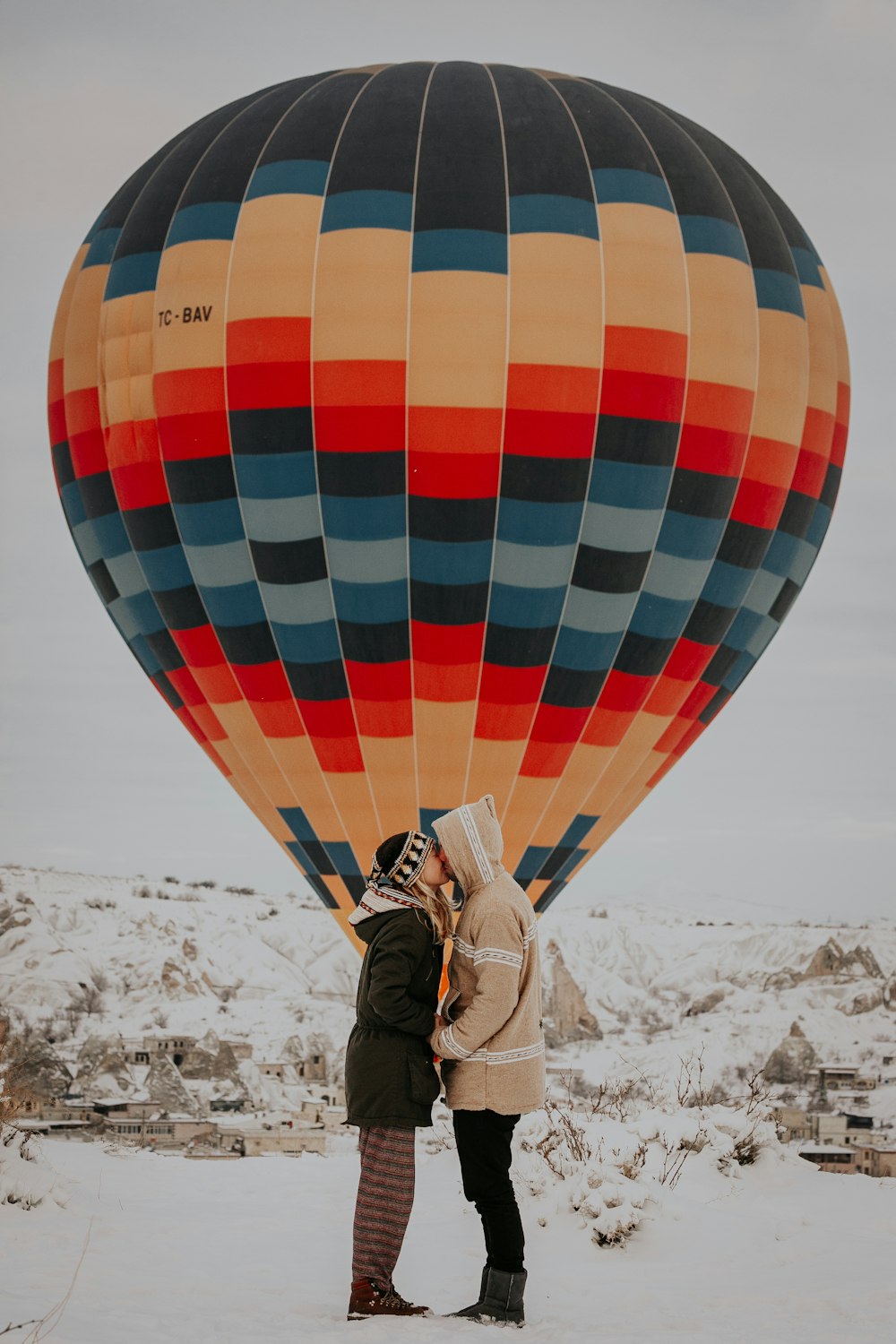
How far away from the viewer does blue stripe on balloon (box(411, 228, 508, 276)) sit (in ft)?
24.6

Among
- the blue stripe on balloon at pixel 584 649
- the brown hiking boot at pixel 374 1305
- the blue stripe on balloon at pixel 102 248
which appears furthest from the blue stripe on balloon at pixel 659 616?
the brown hiking boot at pixel 374 1305

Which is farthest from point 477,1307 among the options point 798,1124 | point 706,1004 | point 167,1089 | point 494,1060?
point 706,1004

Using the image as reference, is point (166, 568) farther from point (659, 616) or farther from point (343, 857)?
point (659, 616)

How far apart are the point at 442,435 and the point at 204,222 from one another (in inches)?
79.0

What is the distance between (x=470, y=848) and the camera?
4.07 meters

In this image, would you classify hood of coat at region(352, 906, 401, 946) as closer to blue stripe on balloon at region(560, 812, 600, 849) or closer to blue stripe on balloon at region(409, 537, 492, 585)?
blue stripe on balloon at region(409, 537, 492, 585)

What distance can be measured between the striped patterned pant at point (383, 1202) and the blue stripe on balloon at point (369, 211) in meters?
5.19

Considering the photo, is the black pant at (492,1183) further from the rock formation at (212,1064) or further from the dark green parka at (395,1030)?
the rock formation at (212,1064)

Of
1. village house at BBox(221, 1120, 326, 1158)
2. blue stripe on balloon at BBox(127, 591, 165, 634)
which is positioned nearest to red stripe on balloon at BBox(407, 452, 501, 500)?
blue stripe on balloon at BBox(127, 591, 165, 634)

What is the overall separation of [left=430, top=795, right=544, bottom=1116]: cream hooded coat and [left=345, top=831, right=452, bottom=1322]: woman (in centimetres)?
8

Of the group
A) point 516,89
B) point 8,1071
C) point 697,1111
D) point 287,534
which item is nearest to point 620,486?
point 287,534

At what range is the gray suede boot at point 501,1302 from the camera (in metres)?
3.90

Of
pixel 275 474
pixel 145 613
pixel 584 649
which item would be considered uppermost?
pixel 275 474

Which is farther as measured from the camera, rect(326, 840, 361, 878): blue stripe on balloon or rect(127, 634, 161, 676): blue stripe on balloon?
rect(127, 634, 161, 676): blue stripe on balloon
